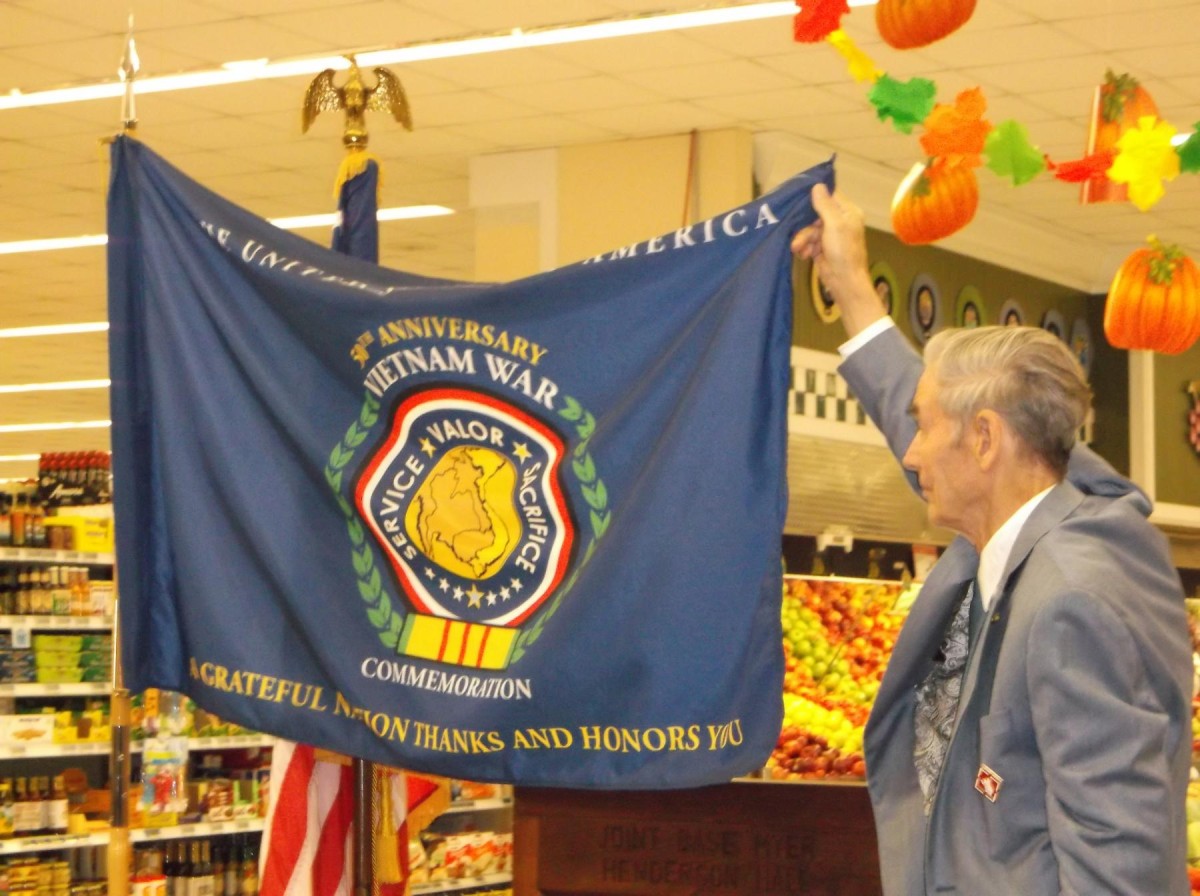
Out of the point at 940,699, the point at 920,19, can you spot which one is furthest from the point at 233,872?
the point at 940,699

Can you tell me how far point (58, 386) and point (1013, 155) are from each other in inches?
631

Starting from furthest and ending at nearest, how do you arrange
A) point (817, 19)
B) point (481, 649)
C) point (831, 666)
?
point (831, 666), point (817, 19), point (481, 649)

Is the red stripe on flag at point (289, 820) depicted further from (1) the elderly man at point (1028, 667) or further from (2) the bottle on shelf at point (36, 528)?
(2) the bottle on shelf at point (36, 528)

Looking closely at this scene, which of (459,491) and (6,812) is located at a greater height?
(459,491)

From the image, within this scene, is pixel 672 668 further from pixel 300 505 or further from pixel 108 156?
pixel 108 156

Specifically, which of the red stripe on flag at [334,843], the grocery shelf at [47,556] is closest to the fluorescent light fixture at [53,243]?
the grocery shelf at [47,556]

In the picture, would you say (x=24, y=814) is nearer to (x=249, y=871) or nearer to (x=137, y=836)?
(x=137, y=836)

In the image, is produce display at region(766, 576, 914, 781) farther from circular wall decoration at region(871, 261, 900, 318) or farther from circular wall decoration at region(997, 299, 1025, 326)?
circular wall decoration at region(997, 299, 1025, 326)

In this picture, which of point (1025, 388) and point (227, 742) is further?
point (227, 742)

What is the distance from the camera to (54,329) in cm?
1509

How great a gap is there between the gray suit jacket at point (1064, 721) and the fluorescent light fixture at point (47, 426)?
19.7 metres

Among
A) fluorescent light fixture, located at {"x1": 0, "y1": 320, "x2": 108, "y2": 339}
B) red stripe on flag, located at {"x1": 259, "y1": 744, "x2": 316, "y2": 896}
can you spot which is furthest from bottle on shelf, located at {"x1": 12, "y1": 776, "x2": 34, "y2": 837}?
fluorescent light fixture, located at {"x1": 0, "y1": 320, "x2": 108, "y2": 339}

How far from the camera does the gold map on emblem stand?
315cm

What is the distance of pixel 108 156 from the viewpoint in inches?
144
